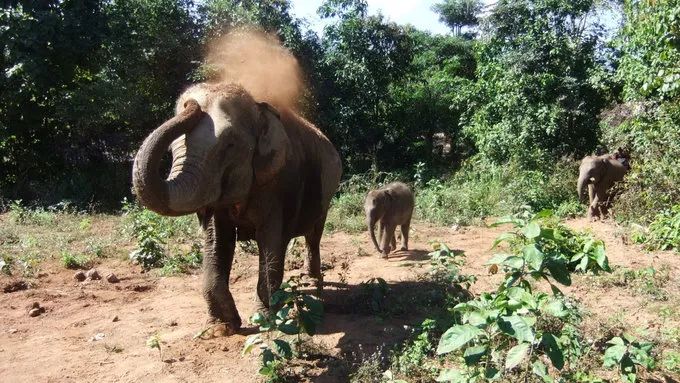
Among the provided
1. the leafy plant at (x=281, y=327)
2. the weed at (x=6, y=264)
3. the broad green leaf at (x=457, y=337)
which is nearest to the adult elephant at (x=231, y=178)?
the leafy plant at (x=281, y=327)

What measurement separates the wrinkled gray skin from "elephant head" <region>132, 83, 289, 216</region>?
9.59m

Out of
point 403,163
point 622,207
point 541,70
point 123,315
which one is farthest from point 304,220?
point 403,163

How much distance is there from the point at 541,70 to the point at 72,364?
14.5m

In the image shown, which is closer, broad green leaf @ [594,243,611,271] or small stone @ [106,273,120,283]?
broad green leaf @ [594,243,611,271]

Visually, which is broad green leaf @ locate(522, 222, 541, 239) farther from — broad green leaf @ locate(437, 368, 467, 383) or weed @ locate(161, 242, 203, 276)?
weed @ locate(161, 242, 203, 276)

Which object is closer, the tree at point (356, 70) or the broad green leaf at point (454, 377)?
the broad green leaf at point (454, 377)

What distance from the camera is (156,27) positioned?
1905cm

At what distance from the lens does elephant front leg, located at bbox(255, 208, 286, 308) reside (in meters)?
6.26

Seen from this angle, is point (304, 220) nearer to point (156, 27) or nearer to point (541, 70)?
point (541, 70)

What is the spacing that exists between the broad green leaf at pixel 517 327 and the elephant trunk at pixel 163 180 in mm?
2607

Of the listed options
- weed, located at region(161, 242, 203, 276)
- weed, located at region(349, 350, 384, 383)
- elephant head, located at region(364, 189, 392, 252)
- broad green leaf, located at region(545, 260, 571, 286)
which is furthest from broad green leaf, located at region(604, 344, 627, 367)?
weed, located at region(161, 242, 203, 276)

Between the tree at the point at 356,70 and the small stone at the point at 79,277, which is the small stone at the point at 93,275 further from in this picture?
the tree at the point at 356,70

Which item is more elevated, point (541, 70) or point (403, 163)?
point (541, 70)

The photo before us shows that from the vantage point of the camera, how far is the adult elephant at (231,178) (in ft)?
16.1
